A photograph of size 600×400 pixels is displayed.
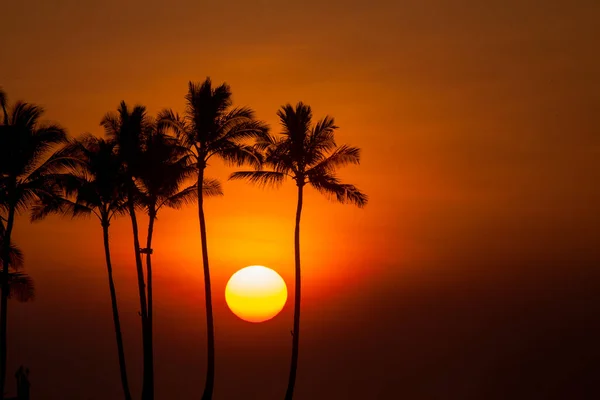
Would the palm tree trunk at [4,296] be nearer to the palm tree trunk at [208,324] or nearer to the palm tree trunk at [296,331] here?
the palm tree trunk at [208,324]

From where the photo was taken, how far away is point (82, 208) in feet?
162

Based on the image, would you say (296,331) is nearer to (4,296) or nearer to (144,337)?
(144,337)

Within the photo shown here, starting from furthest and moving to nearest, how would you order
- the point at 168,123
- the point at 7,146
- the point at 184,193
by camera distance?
the point at 184,193 → the point at 168,123 → the point at 7,146

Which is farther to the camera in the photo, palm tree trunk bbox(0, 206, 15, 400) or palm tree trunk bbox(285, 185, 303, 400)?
palm tree trunk bbox(285, 185, 303, 400)

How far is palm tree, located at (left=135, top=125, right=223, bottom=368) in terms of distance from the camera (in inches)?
1831

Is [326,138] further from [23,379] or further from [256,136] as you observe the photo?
[23,379]

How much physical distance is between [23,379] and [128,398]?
7999mm

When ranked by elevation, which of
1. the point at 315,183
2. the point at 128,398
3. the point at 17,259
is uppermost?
the point at 315,183

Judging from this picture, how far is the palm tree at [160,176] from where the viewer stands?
46500mm

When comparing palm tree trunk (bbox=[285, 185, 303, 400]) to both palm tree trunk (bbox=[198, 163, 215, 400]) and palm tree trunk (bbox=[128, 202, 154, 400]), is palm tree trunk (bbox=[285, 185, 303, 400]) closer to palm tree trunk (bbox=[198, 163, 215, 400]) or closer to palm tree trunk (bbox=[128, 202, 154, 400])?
palm tree trunk (bbox=[198, 163, 215, 400])

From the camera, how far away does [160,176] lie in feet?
156

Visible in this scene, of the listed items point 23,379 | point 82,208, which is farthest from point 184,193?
point 23,379

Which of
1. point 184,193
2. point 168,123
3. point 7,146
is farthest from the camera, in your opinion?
point 184,193

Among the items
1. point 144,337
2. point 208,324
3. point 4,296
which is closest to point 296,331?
point 208,324
